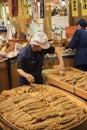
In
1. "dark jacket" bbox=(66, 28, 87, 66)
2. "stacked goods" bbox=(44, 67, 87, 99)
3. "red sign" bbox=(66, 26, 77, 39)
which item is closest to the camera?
"stacked goods" bbox=(44, 67, 87, 99)

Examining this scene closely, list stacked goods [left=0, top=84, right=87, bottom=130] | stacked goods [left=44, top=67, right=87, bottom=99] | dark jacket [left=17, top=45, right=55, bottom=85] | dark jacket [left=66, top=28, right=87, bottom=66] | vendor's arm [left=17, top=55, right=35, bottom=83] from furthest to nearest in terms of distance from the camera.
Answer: dark jacket [left=66, top=28, right=87, bottom=66]
dark jacket [left=17, top=45, right=55, bottom=85]
vendor's arm [left=17, top=55, right=35, bottom=83]
stacked goods [left=44, top=67, right=87, bottom=99]
stacked goods [left=0, top=84, right=87, bottom=130]

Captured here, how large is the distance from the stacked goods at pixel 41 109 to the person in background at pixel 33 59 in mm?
435

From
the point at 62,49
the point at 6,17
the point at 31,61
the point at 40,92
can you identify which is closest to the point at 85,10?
the point at 62,49

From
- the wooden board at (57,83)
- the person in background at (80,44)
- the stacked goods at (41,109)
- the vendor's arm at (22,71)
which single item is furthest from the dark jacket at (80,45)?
the stacked goods at (41,109)

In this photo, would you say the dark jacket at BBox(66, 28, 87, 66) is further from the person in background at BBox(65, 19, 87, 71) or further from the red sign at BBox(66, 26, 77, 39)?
the red sign at BBox(66, 26, 77, 39)

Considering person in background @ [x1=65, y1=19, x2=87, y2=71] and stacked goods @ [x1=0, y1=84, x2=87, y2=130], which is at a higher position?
person in background @ [x1=65, y1=19, x2=87, y2=71]

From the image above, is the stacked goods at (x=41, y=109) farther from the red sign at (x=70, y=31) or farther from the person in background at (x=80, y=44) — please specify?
the red sign at (x=70, y=31)

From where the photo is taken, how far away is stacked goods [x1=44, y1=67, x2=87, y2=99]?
3928 millimetres

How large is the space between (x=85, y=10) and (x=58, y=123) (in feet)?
12.0

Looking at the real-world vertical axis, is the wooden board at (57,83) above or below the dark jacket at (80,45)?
below

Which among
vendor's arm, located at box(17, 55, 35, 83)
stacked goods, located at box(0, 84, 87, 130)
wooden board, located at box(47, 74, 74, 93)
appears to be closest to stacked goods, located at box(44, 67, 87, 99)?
wooden board, located at box(47, 74, 74, 93)

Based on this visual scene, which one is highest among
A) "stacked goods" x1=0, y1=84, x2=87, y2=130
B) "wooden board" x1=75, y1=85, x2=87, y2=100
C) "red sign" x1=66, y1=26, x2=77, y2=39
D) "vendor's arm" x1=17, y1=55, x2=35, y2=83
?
"red sign" x1=66, y1=26, x2=77, y2=39

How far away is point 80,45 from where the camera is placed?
6898 mm

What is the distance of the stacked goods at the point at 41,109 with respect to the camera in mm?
3131
